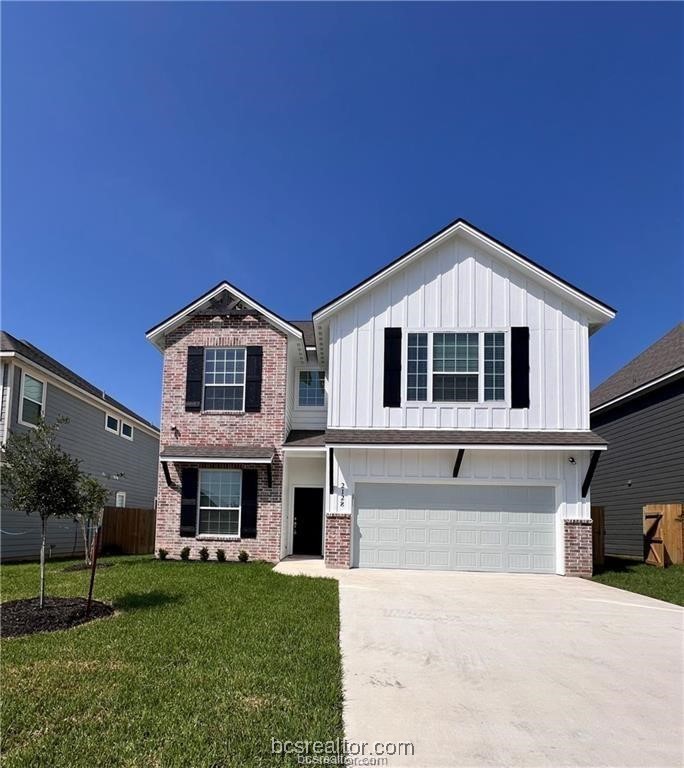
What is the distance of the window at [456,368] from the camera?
1410cm

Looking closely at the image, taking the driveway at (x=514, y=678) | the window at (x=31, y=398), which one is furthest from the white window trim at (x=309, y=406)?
the driveway at (x=514, y=678)

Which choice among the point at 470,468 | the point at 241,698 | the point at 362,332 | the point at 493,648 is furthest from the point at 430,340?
the point at 241,698

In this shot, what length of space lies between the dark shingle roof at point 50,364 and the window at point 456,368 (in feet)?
36.7

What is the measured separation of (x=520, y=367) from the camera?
14.0 metres

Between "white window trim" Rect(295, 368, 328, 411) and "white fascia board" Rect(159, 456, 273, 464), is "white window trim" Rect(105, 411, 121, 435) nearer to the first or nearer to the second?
"white fascia board" Rect(159, 456, 273, 464)

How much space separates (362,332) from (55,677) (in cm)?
1060

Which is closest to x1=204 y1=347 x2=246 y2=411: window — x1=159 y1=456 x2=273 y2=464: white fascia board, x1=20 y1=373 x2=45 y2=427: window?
x1=159 y1=456 x2=273 y2=464: white fascia board

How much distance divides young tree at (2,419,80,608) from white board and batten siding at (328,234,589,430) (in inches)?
279

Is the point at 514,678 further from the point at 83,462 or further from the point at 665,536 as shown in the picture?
the point at 83,462

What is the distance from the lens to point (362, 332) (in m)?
14.5

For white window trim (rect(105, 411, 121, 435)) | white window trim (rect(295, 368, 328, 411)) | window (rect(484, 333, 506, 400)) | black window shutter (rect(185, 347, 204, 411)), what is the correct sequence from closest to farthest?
window (rect(484, 333, 506, 400)), black window shutter (rect(185, 347, 204, 411)), white window trim (rect(295, 368, 328, 411)), white window trim (rect(105, 411, 121, 435))

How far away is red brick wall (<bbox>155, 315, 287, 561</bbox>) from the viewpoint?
14820 millimetres

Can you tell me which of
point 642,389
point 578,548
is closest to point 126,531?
point 578,548

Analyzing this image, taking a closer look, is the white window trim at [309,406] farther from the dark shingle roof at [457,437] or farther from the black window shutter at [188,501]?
the black window shutter at [188,501]
